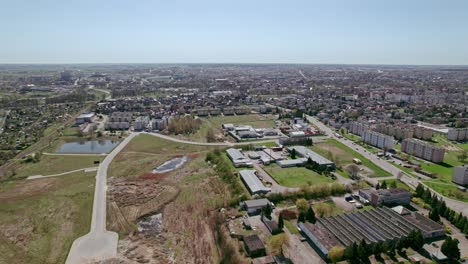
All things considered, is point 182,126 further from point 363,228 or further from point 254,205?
point 363,228

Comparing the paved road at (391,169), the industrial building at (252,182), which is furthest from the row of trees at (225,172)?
the paved road at (391,169)

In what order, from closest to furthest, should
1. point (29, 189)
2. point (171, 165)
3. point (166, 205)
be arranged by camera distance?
point (166, 205), point (29, 189), point (171, 165)

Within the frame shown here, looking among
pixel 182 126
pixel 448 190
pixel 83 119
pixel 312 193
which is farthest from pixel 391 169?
pixel 83 119

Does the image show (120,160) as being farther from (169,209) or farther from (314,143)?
(314,143)

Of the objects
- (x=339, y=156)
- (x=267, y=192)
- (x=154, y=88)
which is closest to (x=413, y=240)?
(x=267, y=192)

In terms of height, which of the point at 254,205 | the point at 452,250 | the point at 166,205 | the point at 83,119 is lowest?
the point at 166,205

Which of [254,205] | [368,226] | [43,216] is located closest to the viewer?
[368,226]

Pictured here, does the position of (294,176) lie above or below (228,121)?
below

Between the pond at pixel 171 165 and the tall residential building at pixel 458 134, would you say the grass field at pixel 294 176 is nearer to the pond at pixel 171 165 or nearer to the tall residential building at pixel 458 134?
the pond at pixel 171 165
